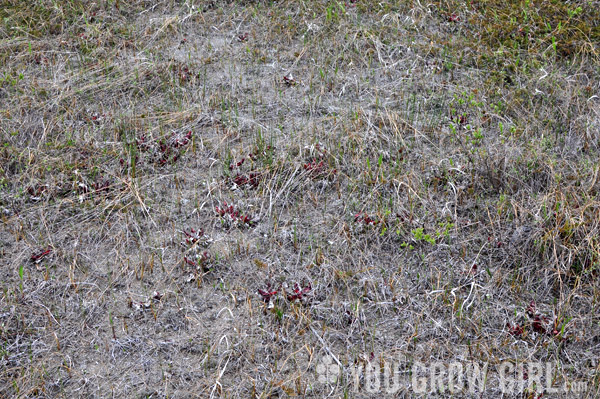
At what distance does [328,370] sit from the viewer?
408 cm

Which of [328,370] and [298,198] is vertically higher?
[298,198]

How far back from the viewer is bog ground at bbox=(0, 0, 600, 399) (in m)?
4.18

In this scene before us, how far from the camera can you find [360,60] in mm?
6832

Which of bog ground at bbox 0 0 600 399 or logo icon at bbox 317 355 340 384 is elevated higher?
bog ground at bbox 0 0 600 399

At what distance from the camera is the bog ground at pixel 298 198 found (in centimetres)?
418

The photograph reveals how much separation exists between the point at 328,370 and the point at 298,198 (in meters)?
1.72

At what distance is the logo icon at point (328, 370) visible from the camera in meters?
4.03

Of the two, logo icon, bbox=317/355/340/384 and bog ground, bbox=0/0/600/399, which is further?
bog ground, bbox=0/0/600/399

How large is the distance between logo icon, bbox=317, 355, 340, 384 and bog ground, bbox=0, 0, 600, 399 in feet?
0.05

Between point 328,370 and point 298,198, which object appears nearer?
point 328,370

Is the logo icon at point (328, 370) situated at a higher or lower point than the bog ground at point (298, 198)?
lower

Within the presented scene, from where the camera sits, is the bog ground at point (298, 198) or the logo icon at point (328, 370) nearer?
the logo icon at point (328, 370)

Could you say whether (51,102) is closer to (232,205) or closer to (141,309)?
(232,205)

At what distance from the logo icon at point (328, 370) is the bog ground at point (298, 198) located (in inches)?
0.6
